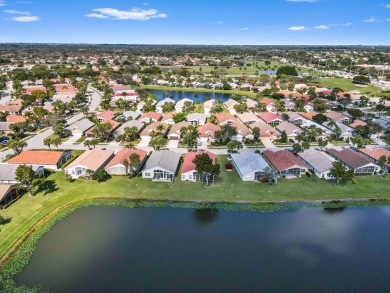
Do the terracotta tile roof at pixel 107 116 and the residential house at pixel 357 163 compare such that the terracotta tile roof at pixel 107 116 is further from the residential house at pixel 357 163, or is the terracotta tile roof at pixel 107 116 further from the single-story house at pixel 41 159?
the residential house at pixel 357 163

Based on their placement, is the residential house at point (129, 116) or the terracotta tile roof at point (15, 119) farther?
the residential house at point (129, 116)

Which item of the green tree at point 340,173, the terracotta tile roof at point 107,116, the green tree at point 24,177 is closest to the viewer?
the green tree at point 24,177

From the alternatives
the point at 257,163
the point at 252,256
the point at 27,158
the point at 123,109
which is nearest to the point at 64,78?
the point at 123,109

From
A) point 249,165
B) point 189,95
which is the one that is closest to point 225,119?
point 249,165

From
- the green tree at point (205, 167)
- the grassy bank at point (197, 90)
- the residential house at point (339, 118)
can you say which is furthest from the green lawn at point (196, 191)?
the grassy bank at point (197, 90)

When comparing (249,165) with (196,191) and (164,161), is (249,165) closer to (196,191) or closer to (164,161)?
(196,191)

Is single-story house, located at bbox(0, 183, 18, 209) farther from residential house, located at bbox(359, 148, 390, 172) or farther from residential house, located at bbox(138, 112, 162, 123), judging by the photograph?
residential house, located at bbox(359, 148, 390, 172)

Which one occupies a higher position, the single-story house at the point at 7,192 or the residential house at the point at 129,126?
the residential house at the point at 129,126
